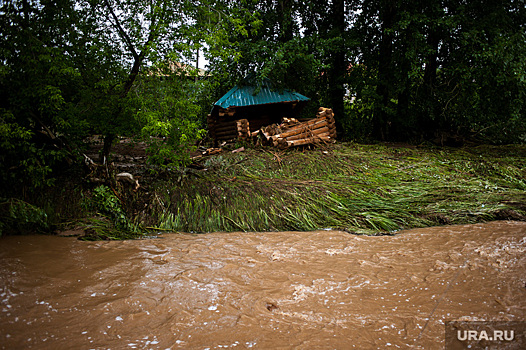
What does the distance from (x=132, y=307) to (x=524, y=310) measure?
3520 millimetres

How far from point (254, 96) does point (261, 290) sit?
346 inches

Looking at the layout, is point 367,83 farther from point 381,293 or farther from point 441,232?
point 381,293

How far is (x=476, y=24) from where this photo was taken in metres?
9.28

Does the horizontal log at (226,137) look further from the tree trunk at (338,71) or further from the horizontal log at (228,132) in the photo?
the tree trunk at (338,71)

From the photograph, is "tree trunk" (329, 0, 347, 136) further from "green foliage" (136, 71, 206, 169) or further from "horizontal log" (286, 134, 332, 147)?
"green foliage" (136, 71, 206, 169)

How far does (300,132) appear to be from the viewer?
9.55 meters

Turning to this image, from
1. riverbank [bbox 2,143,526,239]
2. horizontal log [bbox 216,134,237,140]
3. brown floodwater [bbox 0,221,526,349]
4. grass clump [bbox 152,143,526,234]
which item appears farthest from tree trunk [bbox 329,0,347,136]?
brown floodwater [bbox 0,221,526,349]

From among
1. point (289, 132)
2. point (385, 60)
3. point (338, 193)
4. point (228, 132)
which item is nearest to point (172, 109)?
point (338, 193)

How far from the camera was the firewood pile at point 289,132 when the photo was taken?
30.4 ft

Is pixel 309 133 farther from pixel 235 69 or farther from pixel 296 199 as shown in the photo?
pixel 235 69

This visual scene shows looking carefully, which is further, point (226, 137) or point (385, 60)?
point (385, 60)

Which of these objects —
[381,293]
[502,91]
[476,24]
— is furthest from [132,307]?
[476,24]

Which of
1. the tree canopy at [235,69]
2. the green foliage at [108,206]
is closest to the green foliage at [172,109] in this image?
the tree canopy at [235,69]

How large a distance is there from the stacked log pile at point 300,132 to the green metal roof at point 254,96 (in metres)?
1.42
